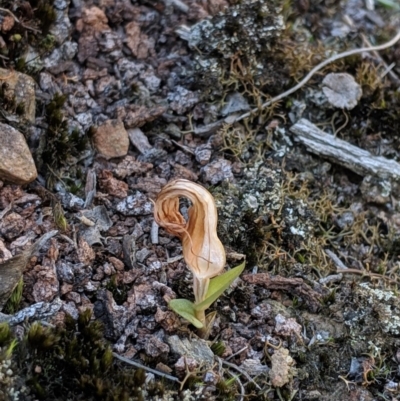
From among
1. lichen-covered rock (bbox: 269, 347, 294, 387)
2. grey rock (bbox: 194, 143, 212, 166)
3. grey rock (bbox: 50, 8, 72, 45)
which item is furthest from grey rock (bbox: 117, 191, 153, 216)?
grey rock (bbox: 50, 8, 72, 45)

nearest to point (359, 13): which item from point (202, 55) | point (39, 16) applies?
point (202, 55)

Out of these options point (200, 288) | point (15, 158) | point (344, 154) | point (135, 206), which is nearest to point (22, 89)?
point (15, 158)

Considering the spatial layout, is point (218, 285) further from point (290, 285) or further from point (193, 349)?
point (290, 285)

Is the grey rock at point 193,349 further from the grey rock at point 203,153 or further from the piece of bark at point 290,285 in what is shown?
the grey rock at point 203,153

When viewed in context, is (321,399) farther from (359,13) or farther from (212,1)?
(359,13)

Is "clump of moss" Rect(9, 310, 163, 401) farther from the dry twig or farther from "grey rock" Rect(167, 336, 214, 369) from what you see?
the dry twig

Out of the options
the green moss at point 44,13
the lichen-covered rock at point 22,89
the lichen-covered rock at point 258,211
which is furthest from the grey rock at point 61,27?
the lichen-covered rock at point 258,211

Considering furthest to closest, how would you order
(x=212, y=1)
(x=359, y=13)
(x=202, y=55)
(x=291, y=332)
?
(x=359, y=13) → (x=212, y=1) → (x=202, y=55) → (x=291, y=332)
